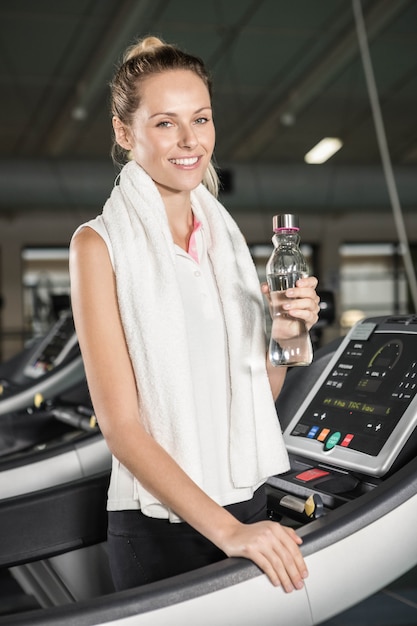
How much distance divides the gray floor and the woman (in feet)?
0.47

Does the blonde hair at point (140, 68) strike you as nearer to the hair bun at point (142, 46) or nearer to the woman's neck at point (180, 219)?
the hair bun at point (142, 46)

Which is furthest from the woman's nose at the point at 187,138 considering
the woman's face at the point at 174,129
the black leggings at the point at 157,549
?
the black leggings at the point at 157,549

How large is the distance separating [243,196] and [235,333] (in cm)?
795

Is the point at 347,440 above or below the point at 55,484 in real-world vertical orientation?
above

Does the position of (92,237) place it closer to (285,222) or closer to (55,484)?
(285,222)

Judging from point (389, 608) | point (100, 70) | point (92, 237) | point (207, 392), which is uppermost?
point (100, 70)

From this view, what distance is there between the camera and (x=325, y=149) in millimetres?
9609

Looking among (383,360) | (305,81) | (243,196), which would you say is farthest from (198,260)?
(243,196)

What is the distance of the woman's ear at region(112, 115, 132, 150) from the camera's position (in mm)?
1263

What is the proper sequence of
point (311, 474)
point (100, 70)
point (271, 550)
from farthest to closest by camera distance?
point (100, 70) → point (311, 474) → point (271, 550)

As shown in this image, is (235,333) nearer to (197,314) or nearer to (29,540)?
(197,314)

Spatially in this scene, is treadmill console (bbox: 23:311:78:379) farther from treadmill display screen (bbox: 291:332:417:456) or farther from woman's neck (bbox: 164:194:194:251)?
woman's neck (bbox: 164:194:194:251)

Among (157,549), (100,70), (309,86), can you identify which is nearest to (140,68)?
(157,549)

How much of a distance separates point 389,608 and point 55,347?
114 inches
